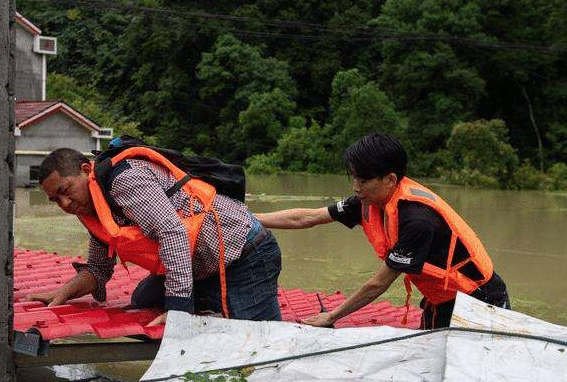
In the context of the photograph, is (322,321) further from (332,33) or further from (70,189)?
(332,33)

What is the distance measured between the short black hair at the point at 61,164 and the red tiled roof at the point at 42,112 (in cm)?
1905

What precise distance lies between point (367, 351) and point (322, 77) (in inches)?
1527

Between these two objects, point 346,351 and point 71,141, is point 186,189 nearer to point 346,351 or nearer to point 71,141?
point 346,351

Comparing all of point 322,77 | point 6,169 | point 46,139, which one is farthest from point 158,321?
point 322,77

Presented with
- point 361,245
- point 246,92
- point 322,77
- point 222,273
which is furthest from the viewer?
point 322,77

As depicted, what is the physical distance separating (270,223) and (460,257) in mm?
1097

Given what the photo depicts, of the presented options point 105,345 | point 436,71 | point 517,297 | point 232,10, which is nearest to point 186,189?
point 105,345

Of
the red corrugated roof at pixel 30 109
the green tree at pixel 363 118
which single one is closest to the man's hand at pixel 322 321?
the red corrugated roof at pixel 30 109

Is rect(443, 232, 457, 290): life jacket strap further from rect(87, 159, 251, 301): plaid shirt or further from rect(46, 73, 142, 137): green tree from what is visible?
rect(46, 73, 142, 137): green tree

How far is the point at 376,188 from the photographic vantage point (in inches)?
148

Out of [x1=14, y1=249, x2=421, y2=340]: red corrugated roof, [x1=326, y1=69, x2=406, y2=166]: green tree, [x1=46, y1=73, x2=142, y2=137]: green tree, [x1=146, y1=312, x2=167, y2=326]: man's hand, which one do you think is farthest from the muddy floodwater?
[x1=46, y1=73, x2=142, y2=137]: green tree

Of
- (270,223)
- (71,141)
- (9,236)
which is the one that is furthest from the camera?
(71,141)

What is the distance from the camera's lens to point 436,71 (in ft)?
120

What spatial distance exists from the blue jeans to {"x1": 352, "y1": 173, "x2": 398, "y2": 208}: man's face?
50 centimetres
